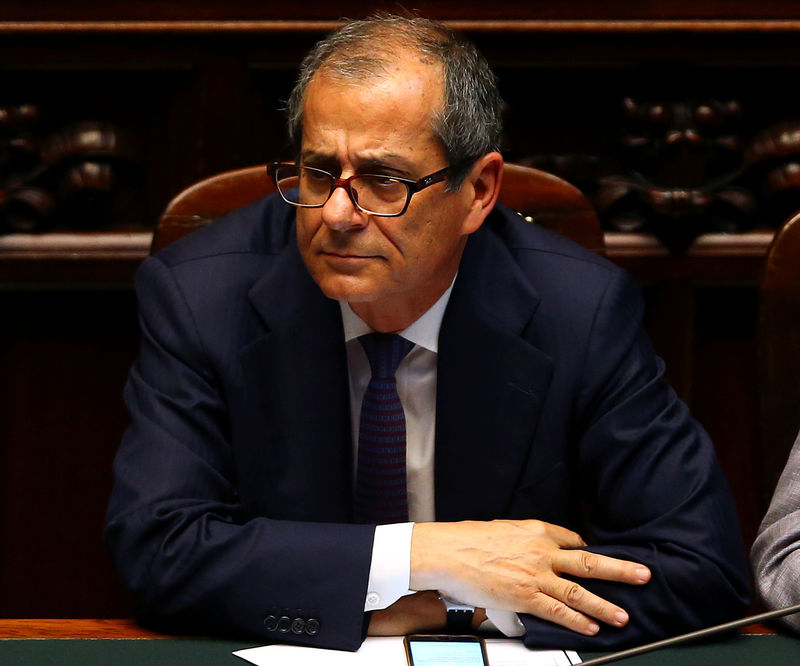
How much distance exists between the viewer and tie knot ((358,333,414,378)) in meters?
1.88

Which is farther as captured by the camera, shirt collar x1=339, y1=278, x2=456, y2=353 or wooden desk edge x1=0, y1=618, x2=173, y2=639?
shirt collar x1=339, y1=278, x2=456, y2=353

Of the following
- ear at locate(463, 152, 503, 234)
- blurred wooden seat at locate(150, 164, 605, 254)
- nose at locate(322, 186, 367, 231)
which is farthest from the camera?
blurred wooden seat at locate(150, 164, 605, 254)

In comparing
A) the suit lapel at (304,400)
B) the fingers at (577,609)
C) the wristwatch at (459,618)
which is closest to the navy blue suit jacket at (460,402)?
the suit lapel at (304,400)

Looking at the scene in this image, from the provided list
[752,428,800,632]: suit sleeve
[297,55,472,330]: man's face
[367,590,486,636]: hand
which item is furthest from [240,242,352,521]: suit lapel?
[752,428,800,632]: suit sleeve

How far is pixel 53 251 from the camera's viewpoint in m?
2.48

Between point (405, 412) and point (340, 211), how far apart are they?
1.36ft

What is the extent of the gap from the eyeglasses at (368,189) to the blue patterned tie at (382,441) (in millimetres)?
268

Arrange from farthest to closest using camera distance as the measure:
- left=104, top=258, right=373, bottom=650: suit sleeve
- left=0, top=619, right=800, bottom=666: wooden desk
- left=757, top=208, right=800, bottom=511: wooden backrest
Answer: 1. left=757, top=208, right=800, bottom=511: wooden backrest
2. left=104, top=258, right=373, bottom=650: suit sleeve
3. left=0, top=619, right=800, bottom=666: wooden desk

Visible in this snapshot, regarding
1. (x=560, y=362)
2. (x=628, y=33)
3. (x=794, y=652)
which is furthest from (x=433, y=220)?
(x=628, y=33)

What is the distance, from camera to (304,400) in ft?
6.07

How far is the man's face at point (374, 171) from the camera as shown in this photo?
166 cm

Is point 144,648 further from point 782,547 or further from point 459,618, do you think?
point 782,547

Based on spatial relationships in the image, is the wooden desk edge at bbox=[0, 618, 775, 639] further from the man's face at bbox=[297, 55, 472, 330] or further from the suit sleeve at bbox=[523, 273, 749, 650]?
the man's face at bbox=[297, 55, 472, 330]

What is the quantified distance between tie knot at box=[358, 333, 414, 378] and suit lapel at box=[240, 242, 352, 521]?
46 mm
